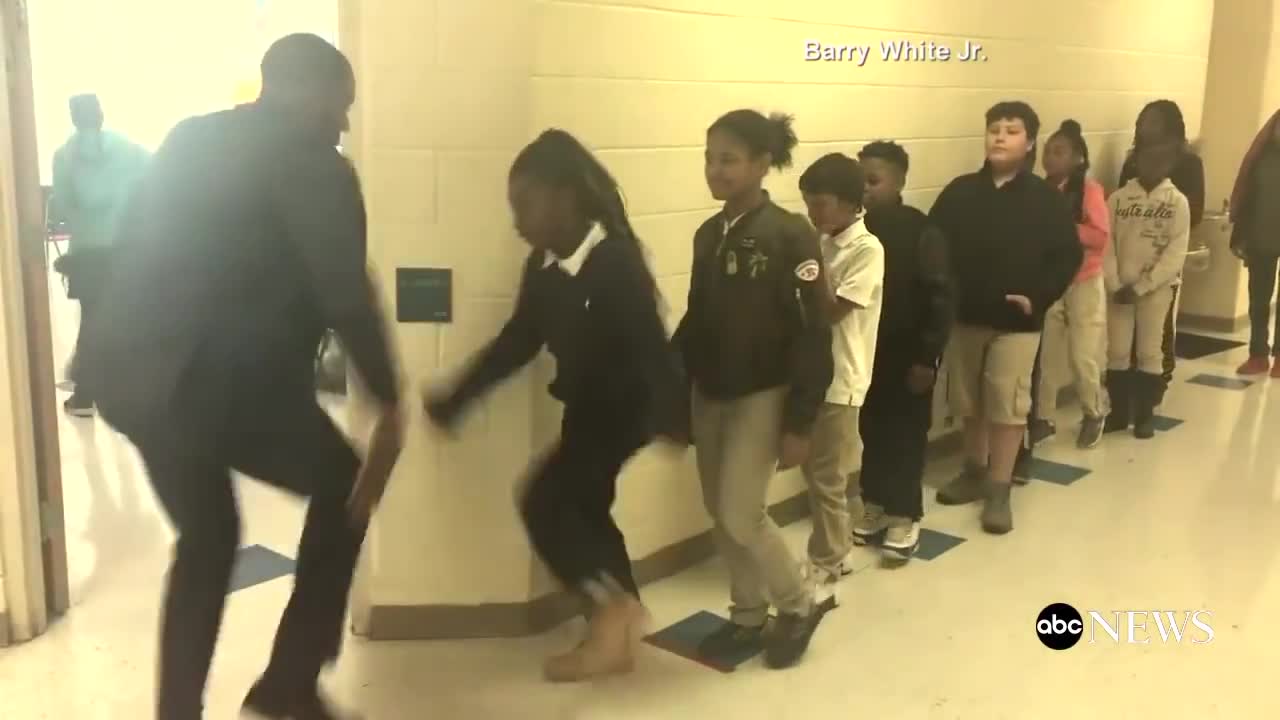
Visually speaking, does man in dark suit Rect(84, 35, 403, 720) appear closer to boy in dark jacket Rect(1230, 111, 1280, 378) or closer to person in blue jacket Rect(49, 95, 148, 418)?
person in blue jacket Rect(49, 95, 148, 418)

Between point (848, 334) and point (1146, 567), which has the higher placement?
point (848, 334)

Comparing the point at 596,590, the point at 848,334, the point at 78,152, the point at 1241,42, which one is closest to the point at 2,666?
the point at 78,152

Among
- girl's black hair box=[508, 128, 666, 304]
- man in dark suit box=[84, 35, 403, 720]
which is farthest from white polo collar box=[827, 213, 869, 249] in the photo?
man in dark suit box=[84, 35, 403, 720]

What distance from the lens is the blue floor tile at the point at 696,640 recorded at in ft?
8.56

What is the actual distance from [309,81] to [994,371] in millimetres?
2274

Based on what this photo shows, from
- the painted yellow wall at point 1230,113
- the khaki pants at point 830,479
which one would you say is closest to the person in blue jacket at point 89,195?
the khaki pants at point 830,479

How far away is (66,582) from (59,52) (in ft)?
4.23

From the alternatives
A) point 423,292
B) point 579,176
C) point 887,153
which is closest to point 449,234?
point 423,292

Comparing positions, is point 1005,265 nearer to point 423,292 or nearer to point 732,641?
point 732,641

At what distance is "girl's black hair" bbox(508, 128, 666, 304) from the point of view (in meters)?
2.23

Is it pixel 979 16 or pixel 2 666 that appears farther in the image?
pixel 979 16

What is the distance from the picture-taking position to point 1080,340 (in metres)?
4.14

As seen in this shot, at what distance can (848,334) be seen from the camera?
2.83 m

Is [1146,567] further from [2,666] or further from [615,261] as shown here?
[2,666]
